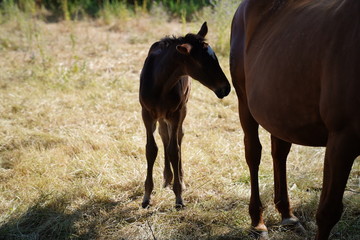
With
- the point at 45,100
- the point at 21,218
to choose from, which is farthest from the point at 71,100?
the point at 21,218

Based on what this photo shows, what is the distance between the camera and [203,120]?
5188mm

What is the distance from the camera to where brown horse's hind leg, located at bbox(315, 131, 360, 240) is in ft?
6.01

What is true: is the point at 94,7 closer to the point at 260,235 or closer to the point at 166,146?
the point at 166,146

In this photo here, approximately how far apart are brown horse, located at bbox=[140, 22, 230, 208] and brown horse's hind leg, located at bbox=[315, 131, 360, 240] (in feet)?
4.53

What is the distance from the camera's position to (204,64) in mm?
3176

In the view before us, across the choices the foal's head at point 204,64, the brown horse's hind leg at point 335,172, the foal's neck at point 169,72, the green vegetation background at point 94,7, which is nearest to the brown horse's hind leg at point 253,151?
the foal's head at point 204,64

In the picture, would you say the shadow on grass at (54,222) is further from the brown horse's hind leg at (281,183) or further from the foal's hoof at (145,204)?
the brown horse's hind leg at (281,183)

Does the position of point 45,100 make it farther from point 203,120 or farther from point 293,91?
point 293,91

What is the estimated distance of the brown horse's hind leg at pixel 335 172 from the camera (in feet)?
6.01

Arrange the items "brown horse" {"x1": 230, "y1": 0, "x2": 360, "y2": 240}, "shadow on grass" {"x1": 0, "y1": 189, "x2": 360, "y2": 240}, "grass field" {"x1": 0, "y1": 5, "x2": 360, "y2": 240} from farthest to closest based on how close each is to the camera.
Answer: "grass field" {"x1": 0, "y1": 5, "x2": 360, "y2": 240} → "shadow on grass" {"x1": 0, "y1": 189, "x2": 360, "y2": 240} → "brown horse" {"x1": 230, "y1": 0, "x2": 360, "y2": 240}

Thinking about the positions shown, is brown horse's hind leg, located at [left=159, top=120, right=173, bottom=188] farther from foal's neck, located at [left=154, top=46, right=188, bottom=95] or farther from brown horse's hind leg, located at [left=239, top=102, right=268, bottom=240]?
brown horse's hind leg, located at [left=239, top=102, right=268, bottom=240]

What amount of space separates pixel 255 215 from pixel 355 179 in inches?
44.6

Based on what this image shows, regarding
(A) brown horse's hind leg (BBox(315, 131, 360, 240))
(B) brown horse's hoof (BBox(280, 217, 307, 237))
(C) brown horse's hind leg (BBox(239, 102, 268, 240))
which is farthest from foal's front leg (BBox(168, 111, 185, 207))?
(A) brown horse's hind leg (BBox(315, 131, 360, 240))

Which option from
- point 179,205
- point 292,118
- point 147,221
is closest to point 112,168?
point 179,205
